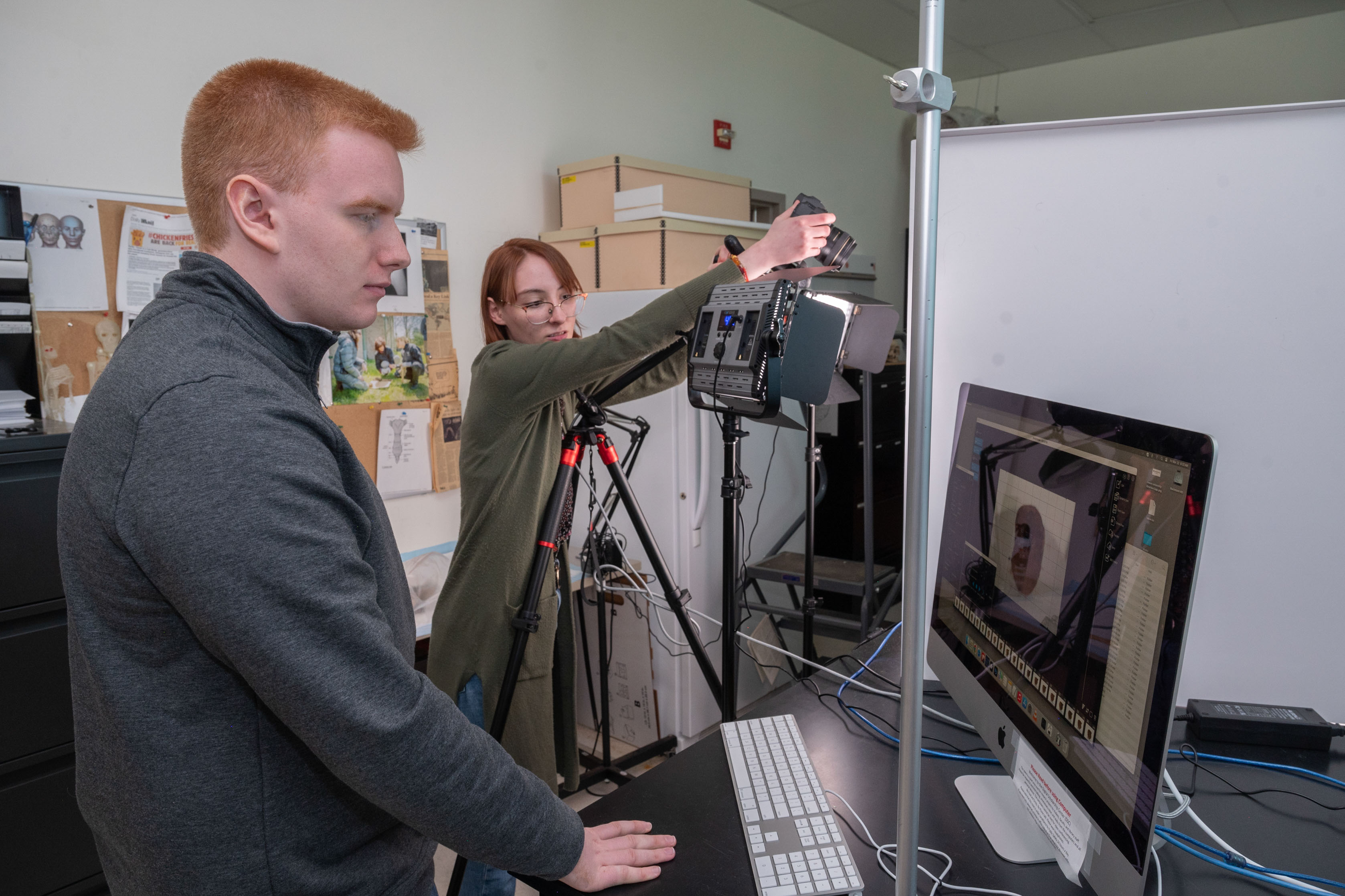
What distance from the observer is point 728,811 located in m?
0.87

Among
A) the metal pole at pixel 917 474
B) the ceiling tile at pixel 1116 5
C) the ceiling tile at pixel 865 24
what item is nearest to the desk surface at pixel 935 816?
the metal pole at pixel 917 474

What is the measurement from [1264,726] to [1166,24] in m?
4.45

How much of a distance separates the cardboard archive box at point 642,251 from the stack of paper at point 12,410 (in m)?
1.37

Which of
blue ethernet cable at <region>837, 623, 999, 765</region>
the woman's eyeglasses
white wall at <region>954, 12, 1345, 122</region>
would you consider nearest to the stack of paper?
the woman's eyeglasses

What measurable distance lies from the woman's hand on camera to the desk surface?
70 cm

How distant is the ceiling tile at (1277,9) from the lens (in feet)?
12.5

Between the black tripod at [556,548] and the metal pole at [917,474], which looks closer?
the metal pole at [917,474]

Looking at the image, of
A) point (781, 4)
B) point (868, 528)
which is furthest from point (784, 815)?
point (781, 4)

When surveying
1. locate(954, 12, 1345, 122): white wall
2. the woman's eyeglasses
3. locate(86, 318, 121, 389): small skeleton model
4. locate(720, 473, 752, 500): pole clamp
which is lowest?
locate(720, 473, 752, 500): pole clamp

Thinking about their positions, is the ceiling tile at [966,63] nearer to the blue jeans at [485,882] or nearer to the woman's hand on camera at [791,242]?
the woman's hand on camera at [791,242]

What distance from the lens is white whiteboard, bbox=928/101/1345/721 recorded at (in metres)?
1.00

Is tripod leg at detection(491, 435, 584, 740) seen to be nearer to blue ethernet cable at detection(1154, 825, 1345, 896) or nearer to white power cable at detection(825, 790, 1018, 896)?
white power cable at detection(825, 790, 1018, 896)

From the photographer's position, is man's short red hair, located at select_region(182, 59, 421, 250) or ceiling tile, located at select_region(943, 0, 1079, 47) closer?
man's short red hair, located at select_region(182, 59, 421, 250)

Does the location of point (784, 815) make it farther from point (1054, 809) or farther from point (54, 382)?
point (54, 382)
